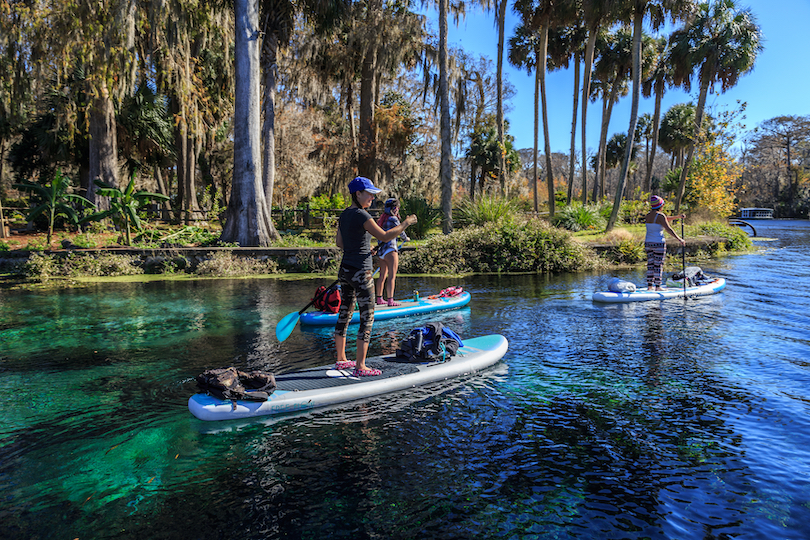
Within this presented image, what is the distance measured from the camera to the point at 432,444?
14.0 feet

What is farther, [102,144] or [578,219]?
[578,219]

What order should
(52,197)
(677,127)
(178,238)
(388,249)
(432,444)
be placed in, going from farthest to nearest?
(677,127)
(178,238)
(52,197)
(388,249)
(432,444)

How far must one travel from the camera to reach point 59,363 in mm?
6543

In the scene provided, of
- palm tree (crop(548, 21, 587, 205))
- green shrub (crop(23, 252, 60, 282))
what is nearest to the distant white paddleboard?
green shrub (crop(23, 252, 60, 282))

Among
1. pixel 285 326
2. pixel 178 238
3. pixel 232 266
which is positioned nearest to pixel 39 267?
pixel 178 238

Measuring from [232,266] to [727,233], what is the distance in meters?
19.1

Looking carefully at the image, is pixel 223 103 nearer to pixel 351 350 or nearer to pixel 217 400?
pixel 351 350

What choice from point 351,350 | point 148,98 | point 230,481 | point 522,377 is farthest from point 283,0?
point 230,481

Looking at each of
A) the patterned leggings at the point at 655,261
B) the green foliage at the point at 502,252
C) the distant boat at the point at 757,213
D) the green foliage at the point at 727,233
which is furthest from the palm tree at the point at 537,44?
the distant boat at the point at 757,213

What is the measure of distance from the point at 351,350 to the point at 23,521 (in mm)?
4219

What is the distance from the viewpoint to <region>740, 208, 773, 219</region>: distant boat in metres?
60.3

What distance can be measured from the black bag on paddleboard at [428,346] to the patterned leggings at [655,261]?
20.9 ft

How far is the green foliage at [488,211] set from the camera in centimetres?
1720

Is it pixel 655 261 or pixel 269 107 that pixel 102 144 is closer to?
pixel 269 107
